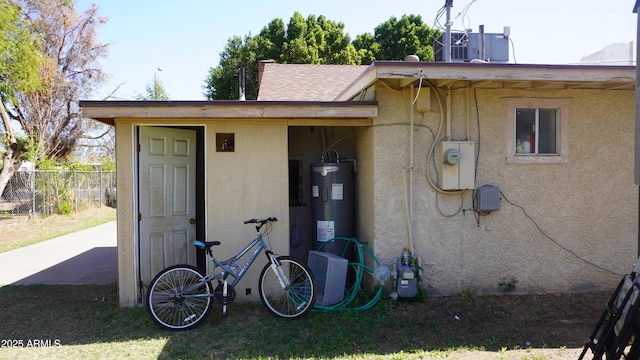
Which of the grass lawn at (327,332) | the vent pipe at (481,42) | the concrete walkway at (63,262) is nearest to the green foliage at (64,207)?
the concrete walkway at (63,262)

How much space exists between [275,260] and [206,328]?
42.6 inches

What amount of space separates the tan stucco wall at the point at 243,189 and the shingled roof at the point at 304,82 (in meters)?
4.09

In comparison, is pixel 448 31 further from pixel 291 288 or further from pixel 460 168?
pixel 291 288

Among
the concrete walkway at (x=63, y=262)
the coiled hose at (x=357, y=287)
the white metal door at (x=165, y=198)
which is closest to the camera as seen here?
the coiled hose at (x=357, y=287)

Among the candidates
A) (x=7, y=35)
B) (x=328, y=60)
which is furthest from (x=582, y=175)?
(x=328, y=60)

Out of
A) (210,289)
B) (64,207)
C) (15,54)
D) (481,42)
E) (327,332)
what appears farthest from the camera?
(64,207)

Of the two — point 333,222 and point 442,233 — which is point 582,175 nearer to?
point 442,233

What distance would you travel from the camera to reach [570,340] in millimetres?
4730

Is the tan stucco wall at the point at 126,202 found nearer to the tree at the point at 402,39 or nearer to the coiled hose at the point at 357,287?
the coiled hose at the point at 357,287

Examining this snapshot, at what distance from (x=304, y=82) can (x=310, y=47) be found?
52.9 feet

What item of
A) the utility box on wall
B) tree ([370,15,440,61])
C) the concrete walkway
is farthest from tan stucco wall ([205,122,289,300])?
tree ([370,15,440,61])

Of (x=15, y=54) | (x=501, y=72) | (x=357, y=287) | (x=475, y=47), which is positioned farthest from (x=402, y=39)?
(x=357, y=287)

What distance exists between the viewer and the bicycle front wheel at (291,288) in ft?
17.7

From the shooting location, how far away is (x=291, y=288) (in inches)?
219
